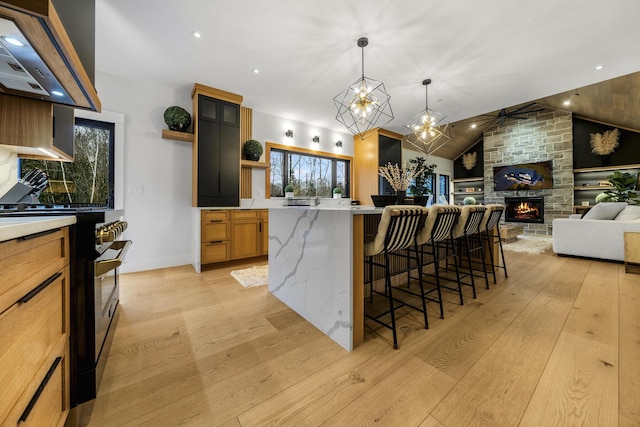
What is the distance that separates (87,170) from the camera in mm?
3047

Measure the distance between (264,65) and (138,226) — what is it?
278 centimetres

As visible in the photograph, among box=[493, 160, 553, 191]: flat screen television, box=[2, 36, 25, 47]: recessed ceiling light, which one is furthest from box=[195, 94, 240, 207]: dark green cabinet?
box=[493, 160, 553, 191]: flat screen television

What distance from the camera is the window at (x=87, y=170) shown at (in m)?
2.87

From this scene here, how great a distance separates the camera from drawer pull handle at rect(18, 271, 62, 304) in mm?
639

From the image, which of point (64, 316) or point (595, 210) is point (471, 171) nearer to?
point (595, 210)

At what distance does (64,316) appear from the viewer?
941 mm

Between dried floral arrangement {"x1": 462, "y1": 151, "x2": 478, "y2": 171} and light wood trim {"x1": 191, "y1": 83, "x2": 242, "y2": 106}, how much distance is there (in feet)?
28.8

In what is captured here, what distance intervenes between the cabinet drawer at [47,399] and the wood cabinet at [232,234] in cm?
239

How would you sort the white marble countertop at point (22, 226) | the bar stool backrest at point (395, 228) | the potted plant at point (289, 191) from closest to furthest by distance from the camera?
the white marble countertop at point (22, 226) → the bar stool backrest at point (395, 228) → the potted plant at point (289, 191)

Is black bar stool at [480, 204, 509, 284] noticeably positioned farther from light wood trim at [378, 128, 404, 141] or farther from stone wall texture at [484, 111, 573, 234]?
stone wall texture at [484, 111, 573, 234]

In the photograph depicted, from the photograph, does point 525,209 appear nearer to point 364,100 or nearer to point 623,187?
point 623,187

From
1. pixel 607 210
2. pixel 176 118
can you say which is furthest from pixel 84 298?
pixel 607 210

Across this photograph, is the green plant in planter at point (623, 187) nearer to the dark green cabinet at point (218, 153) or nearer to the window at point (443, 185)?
the window at point (443, 185)

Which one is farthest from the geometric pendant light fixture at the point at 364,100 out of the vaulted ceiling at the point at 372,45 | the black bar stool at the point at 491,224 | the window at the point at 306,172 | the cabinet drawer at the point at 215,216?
the cabinet drawer at the point at 215,216
